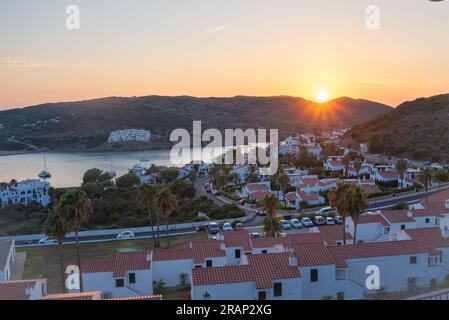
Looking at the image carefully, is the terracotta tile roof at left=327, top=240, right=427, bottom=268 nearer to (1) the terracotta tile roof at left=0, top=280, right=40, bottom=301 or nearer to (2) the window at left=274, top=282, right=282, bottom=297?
(2) the window at left=274, top=282, right=282, bottom=297

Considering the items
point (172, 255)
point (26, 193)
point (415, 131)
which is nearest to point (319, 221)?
point (172, 255)

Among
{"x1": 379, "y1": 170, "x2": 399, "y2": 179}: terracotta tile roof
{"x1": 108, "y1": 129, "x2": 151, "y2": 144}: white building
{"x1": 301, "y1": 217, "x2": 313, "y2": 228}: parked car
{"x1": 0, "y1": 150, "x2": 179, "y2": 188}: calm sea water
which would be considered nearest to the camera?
{"x1": 301, "y1": 217, "x2": 313, "y2": 228}: parked car

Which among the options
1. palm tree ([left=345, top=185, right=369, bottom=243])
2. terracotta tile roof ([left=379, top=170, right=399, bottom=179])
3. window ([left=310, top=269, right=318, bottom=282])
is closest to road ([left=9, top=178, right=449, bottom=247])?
terracotta tile roof ([left=379, top=170, right=399, bottom=179])

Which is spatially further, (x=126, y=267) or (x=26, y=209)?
(x=26, y=209)

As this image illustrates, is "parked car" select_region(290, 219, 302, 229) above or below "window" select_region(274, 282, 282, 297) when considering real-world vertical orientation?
below
